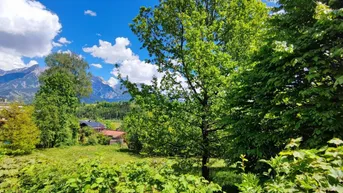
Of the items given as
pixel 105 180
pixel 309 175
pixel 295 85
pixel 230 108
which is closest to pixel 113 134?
pixel 230 108

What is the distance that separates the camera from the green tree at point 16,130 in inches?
928

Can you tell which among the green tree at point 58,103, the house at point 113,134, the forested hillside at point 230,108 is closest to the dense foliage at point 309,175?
the forested hillside at point 230,108

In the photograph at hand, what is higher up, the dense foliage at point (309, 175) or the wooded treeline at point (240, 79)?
the wooded treeline at point (240, 79)

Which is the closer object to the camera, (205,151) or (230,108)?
(230,108)

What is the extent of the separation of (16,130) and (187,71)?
73.9 feet

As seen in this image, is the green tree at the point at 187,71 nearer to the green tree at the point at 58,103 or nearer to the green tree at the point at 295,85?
the green tree at the point at 295,85

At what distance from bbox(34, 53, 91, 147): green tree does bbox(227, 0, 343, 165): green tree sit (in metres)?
28.6

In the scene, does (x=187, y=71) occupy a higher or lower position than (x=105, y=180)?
higher

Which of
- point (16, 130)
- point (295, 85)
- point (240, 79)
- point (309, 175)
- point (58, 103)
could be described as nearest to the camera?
point (309, 175)

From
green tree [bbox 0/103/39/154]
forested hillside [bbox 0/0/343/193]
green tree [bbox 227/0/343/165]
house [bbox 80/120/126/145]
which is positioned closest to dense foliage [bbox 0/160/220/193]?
forested hillside [bbox 0/0/343/193]

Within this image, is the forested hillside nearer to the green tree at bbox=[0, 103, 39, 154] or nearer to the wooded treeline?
the wooded treeline

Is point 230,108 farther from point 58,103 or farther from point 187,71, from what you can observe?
point 58,103

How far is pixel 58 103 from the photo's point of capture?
31.6 m

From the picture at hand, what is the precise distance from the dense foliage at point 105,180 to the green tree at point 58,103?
27855 mm
